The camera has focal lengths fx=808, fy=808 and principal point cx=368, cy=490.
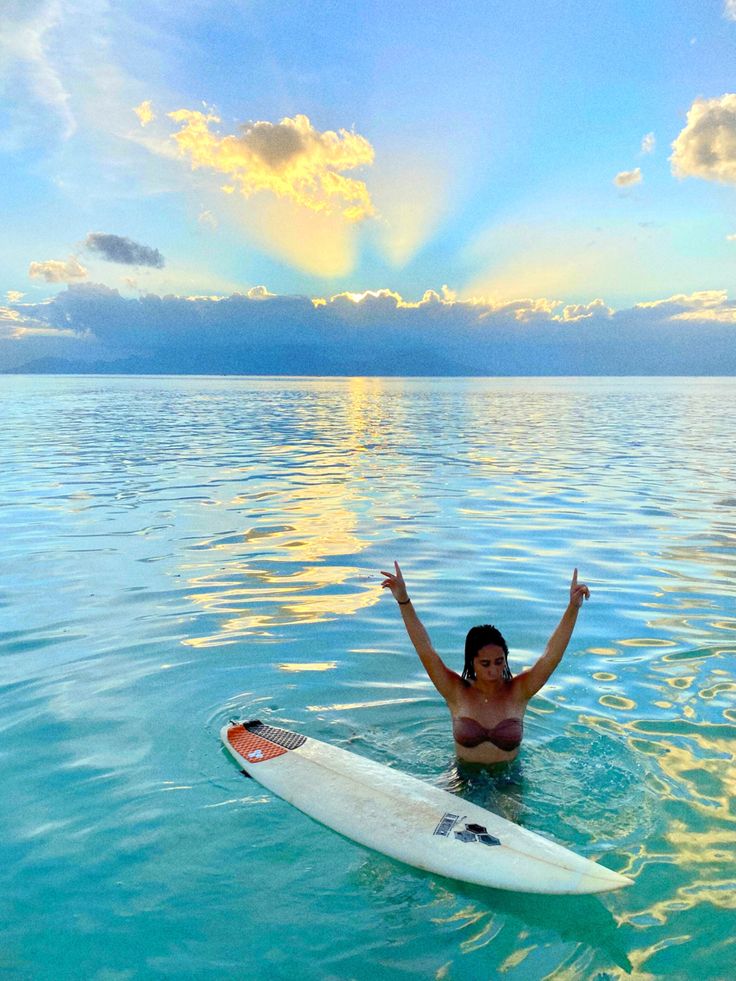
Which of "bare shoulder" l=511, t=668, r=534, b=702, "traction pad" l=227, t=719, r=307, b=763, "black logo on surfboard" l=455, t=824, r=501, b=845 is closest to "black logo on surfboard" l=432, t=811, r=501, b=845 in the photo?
"black logo on surfboard" l=455, t=824, r=501, b=845

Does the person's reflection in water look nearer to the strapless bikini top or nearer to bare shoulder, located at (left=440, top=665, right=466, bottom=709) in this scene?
the strapless bikini top

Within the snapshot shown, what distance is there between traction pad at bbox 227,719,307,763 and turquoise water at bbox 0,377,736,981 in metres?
0.19

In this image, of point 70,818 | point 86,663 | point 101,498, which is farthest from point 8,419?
point 70,818

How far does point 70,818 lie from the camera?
617 centimetres

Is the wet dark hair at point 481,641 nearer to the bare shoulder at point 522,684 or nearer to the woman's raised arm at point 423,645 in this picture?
the bare shoulder at point 522,684

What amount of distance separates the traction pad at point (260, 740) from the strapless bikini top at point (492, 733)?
5.05 ft

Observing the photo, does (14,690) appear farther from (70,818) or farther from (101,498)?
(101,498)

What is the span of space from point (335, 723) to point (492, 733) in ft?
6.29

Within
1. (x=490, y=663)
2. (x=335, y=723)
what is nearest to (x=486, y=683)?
(x=490, y=663)

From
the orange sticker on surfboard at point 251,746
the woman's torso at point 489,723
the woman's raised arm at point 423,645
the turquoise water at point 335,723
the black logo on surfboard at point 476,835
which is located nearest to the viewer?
the turquoise water at point 335,723

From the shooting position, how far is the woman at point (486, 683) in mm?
6355

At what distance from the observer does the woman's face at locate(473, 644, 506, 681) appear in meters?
6.27

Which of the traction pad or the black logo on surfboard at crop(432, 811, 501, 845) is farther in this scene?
the traction pad

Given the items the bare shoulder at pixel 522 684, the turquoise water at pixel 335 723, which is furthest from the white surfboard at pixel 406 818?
the bare shoulder at pixel 522 684
